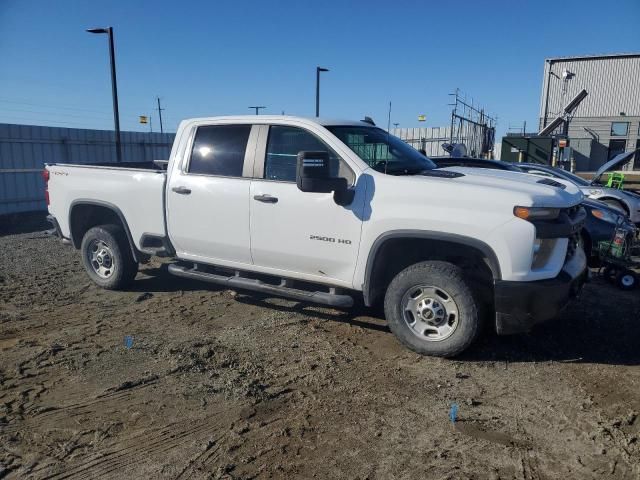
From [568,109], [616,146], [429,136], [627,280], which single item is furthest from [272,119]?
[616,146]

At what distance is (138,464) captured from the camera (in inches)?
112

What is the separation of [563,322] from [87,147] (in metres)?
13.8

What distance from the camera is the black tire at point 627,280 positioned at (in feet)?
20.3

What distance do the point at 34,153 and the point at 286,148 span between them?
1145 cm

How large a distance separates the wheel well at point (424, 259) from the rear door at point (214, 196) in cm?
134

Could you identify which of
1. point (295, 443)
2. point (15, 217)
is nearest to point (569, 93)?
point (15, 217)

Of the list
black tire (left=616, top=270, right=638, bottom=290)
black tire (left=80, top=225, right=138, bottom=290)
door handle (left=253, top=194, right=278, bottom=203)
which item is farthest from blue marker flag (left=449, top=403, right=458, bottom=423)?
black tire (left=80, top=225, right=138, bottom=290)

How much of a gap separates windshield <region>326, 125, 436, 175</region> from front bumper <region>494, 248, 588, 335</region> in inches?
55.4

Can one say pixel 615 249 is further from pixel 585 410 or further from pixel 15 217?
pixel 15 217

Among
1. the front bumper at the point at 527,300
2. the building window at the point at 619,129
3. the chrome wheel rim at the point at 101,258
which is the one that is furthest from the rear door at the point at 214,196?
the building window at the point at 619,129

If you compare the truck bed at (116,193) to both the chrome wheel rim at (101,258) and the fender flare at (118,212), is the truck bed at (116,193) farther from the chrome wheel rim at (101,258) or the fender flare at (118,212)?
the chrome wheel rim at (101,258)

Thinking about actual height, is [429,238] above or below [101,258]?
above

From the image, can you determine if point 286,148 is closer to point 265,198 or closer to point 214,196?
point 265,198

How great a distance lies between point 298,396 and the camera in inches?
142
